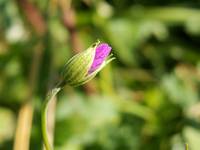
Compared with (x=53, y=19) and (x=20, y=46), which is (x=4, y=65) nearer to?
(x=20, y=46)

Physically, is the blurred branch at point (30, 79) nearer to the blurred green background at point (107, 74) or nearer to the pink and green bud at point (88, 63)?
the blurred green background at point (107, 74)

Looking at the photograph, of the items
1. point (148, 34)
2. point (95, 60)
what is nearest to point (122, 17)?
point (148, 34)

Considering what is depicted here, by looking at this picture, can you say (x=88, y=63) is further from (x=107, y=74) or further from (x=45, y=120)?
(x=107, y=74)

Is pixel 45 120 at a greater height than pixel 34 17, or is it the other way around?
pixel 34 17

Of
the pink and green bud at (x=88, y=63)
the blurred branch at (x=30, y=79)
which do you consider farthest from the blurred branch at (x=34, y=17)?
the pink and green bud at (x=88, y=63)

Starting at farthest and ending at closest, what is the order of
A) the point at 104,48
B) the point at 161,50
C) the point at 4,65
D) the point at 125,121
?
the point at 161,50 → the point at 4,65 → the point at 125,121 → the point at 104,48

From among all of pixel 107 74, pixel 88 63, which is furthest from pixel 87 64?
pixel 107 74

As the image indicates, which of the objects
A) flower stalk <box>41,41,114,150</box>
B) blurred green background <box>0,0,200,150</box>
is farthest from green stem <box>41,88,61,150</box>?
blurred green background <box>0,0,200,150</box>

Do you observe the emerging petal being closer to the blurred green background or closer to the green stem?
the green stem
